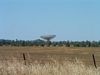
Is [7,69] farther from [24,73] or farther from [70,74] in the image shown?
[70,74]

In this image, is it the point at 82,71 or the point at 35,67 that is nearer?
the point at 82,71

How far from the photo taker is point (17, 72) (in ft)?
49.0

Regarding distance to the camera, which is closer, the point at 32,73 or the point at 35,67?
the point at 32,73

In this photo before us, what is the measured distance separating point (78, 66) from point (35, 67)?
1.76m

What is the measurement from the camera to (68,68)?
50.5ft

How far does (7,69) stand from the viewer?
50.1ft

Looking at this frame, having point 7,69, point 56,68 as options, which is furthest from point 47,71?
point 7,69

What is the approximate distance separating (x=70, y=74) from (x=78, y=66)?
1.14 meters

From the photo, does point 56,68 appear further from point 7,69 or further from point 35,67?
point 7,69

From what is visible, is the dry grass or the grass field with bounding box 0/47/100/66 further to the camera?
the grass field with bounding box 0/47/100/66

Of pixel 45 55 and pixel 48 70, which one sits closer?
pixel 48 70

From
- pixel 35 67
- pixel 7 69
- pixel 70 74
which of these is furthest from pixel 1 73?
pixel 70 74

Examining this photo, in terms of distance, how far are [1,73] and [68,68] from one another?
8.79ft

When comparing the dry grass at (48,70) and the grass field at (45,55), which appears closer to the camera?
the dry grass at (48,70)
